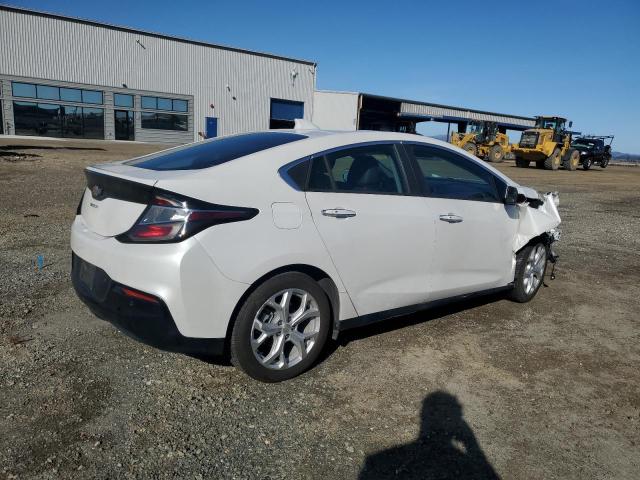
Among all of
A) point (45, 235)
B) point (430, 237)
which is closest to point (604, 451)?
point (430, 237)

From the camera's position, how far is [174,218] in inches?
105

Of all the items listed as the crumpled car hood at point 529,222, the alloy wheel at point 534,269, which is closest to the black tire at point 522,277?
the alloy wheel at point 534,269

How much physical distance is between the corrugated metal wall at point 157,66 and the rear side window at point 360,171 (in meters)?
35.5

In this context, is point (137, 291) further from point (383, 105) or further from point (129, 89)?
point (383, 105)

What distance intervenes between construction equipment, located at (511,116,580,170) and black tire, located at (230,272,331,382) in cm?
2903

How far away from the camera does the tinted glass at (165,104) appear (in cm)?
3734

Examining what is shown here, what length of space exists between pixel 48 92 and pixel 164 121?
25.8 ft

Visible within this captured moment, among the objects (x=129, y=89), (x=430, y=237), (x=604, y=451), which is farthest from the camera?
(x=129, y=89)

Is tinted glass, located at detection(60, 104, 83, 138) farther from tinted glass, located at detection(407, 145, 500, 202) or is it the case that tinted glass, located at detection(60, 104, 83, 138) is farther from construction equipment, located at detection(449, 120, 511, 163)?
tinted glass, located at detection(407, 145, 500, 202)

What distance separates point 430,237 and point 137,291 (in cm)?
207

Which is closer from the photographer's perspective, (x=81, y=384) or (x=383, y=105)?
(x=81, y=384)

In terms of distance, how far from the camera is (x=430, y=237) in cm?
370

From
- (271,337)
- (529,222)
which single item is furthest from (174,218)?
(529,222)

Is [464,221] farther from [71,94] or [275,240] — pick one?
[71,94]
